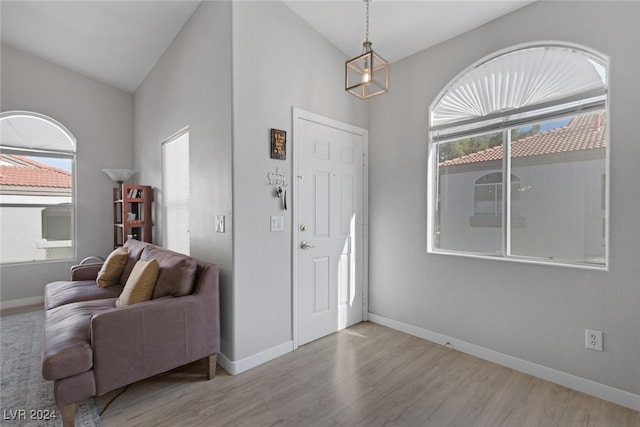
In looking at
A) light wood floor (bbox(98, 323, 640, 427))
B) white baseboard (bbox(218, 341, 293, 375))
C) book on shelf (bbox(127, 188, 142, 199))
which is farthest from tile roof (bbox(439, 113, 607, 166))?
book on shelf (bbox(127, 188, 142, 199))

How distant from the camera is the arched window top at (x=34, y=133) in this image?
3.93 m

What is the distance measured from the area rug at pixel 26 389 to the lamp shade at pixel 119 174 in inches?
83.3

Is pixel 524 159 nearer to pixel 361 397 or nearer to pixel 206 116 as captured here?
pixel 361 397

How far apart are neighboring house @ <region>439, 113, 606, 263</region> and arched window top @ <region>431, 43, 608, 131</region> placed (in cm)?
22

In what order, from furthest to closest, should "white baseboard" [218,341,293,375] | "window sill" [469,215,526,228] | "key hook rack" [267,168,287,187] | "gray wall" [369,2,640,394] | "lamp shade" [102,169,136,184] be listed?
"lamp shade" [102,169,136,184] < "key hook rack" [267,168,287,187] < "window sill" [469,215,526,228] < "white baseboard" [218,341,293,375] < "gray wall" [369,2,640,394]

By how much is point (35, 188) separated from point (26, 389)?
10.5ft

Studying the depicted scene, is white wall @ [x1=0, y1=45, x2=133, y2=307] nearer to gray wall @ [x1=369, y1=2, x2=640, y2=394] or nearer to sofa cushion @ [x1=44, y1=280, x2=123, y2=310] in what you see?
sofa cushion @ [x1=44, y1=280, x2=123, y2=310]

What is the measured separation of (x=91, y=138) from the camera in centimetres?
446

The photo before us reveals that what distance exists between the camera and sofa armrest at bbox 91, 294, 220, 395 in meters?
1.79

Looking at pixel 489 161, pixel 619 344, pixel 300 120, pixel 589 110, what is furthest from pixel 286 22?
pixel 619 344

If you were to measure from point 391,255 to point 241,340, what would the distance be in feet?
5.79

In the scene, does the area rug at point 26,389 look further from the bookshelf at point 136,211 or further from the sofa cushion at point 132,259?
the bookshelf at point 136,211

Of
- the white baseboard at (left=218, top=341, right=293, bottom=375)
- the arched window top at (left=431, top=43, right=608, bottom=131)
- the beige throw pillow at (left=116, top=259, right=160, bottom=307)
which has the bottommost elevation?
the white baseboard at (left=218, top=341, right=293, bottom=375)

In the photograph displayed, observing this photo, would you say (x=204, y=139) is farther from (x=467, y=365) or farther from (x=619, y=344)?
(x=619, y=344)
